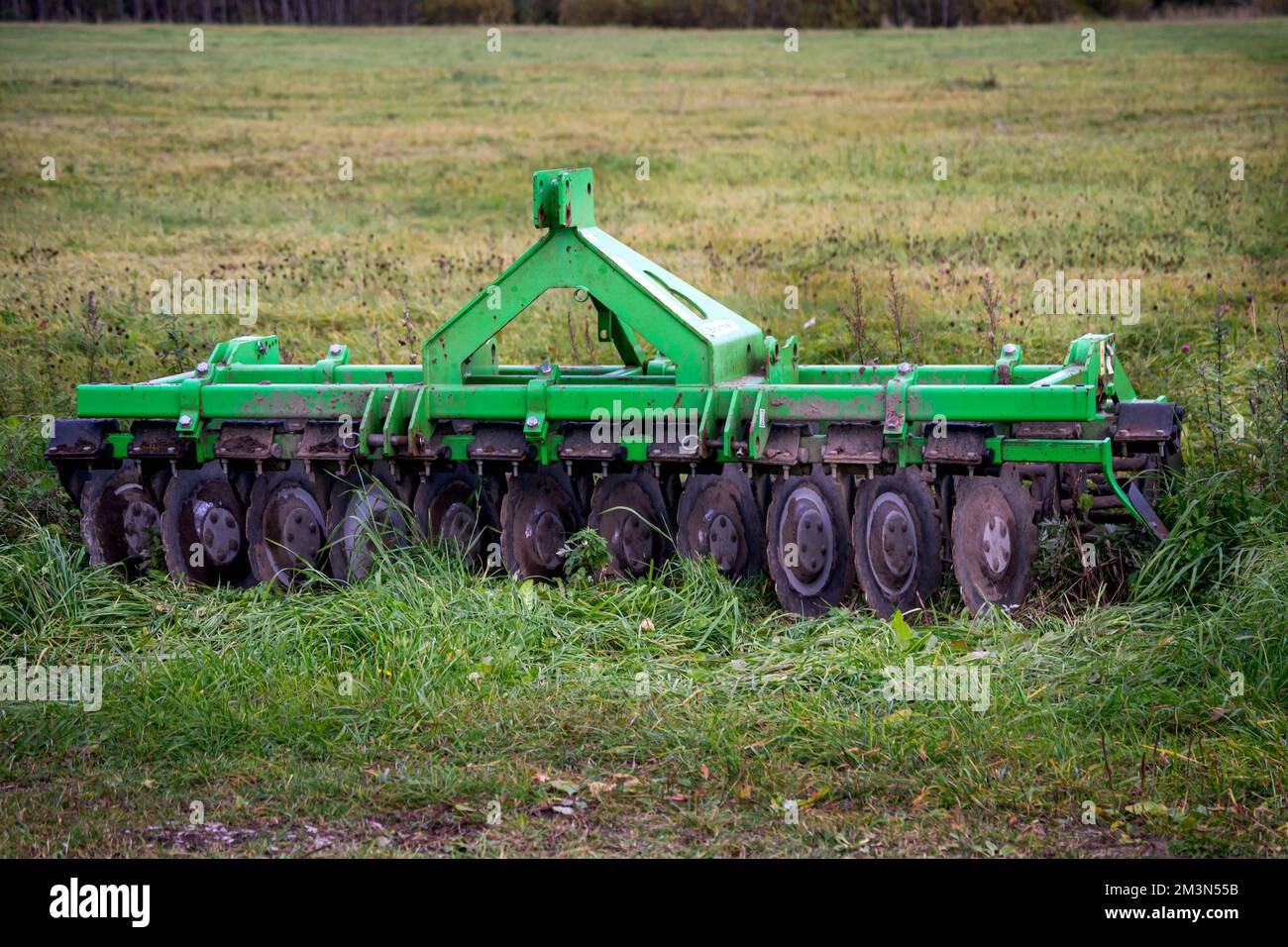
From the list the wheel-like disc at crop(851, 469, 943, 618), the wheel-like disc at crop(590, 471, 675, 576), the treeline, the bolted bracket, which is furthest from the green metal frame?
the treeline

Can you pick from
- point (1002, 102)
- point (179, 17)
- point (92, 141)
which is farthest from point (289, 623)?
point (179, 17)

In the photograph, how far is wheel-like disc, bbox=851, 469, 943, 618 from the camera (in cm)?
759

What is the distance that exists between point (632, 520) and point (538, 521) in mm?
509

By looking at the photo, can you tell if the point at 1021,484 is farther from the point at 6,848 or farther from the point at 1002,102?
the point at 1002,102

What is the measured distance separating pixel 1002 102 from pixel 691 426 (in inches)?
750

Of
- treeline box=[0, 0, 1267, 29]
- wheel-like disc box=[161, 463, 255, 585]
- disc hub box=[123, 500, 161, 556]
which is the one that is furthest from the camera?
treeline box=[0, 0, 1267, 29]

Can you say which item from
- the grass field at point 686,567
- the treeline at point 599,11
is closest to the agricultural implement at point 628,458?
the grass field at point 686,567

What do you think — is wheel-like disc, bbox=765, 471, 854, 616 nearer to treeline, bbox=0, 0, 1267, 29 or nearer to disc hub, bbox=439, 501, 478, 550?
disc hub, bbox=439, 501, 478, 550

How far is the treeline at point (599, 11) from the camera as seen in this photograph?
41500mm

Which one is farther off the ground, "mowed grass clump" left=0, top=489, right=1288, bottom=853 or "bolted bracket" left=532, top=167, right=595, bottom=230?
"bolted bracket" left=532, top=167, right=595, bottom=230

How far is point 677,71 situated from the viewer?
32000 millimetres

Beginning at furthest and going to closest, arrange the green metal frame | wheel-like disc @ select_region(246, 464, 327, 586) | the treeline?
the treeline < wheel-like disc @ select_region(246, 464, 327, 586) < the green metal frame

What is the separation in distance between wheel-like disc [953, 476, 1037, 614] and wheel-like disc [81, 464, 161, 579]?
14.6 ft

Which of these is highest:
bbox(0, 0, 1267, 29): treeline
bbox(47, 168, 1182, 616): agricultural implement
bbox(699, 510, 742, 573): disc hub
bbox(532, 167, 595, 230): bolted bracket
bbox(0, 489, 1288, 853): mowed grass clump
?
bbox(0, 0, 1267, 29): treeline
